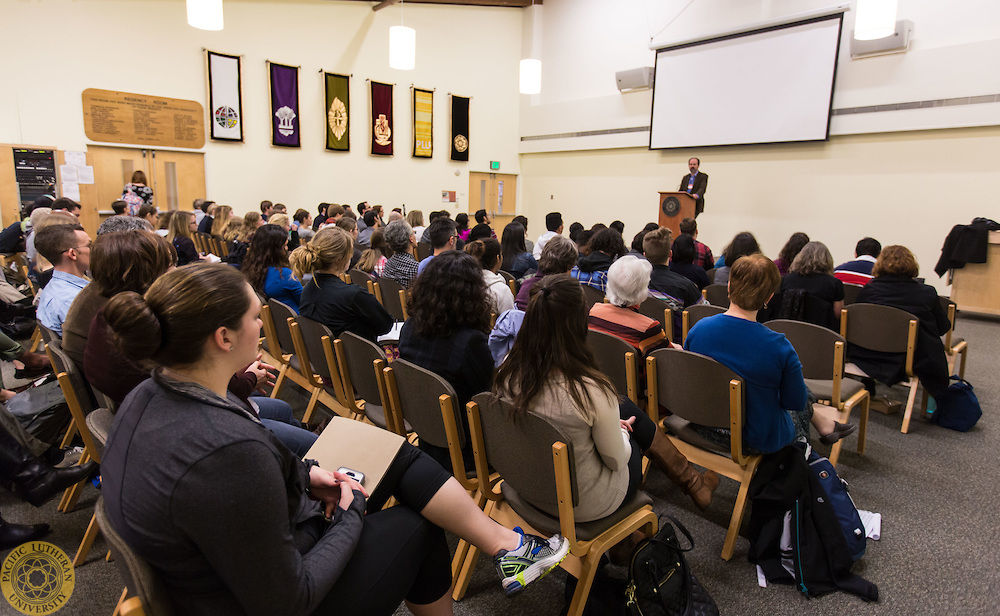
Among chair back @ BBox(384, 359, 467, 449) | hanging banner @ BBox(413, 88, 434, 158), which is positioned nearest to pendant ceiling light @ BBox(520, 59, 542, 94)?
hanging banner @ BBox(413, 88, 434, 158)

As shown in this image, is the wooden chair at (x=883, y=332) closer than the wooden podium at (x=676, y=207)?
Yes

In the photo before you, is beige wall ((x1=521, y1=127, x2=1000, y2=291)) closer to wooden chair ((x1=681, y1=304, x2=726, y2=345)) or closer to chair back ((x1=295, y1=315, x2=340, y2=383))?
wooden chair ((x1=681, y1=304, x2=726, y2=345))

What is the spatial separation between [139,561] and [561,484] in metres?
0.98

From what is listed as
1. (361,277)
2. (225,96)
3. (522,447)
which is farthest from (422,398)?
(225,96)

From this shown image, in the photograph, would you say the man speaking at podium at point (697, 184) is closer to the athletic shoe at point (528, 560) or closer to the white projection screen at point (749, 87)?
the white projection screen at point (749, 87)

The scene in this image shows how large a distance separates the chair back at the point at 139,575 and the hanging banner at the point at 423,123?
11.2m

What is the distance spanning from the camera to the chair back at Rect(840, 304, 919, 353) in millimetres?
3191

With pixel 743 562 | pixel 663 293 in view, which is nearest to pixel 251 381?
pixel 743 562

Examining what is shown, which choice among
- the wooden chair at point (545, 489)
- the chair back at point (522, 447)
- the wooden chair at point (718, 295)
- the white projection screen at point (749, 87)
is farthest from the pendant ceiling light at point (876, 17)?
the chair back at point (522, 447)

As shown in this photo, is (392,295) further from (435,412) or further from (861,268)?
(861,268)

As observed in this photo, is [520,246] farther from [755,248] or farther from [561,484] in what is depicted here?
Answer: [561,484]

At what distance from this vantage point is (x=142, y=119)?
874 cm

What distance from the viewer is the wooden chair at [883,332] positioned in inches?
125

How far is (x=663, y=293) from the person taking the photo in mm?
3656
